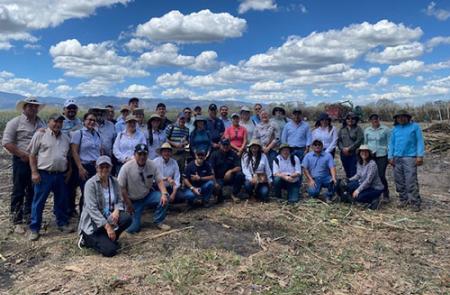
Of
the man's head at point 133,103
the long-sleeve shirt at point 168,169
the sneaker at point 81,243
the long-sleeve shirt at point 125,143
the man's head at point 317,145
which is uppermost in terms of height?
the man's head at point 133,103

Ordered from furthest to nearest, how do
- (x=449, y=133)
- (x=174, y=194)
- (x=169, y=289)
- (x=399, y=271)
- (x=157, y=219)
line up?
(x=449, y=133)
(x=174, y=194)
(x=157, y=219)
(x=399, y=271)
(x=169, y=289)

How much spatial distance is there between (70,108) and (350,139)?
5.25m

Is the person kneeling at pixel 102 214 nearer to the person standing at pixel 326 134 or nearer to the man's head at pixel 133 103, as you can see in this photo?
the man's head at pixel 133 103

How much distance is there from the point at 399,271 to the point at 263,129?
4079 millimetres

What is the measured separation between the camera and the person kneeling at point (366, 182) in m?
8.02

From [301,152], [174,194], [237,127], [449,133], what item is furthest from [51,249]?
[449,133]

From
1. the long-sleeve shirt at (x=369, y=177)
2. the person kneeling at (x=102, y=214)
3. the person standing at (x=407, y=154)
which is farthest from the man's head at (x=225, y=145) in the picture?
the person standing at (x=407, y=154)

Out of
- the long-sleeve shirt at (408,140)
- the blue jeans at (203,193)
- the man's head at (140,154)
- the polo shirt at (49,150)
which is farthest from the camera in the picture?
the long-sleeve shirt at (408,140)

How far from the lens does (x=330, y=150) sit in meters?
8.76

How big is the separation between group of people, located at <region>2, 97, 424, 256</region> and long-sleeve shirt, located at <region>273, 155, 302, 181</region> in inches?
0.8

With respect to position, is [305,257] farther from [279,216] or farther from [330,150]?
[330,150]

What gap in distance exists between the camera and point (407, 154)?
26.6 ft

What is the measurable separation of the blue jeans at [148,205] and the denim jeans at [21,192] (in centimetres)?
163

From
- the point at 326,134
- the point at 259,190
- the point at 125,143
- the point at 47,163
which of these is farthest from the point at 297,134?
the point at 47,163
